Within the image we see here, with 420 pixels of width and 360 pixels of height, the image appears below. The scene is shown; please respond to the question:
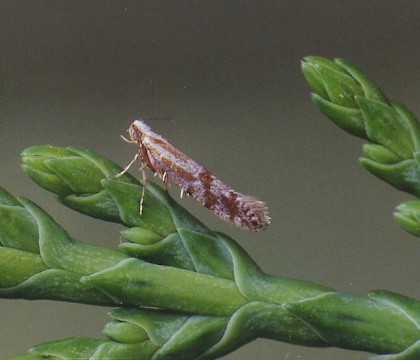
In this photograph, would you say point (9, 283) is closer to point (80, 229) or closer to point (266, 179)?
point (80, 229)

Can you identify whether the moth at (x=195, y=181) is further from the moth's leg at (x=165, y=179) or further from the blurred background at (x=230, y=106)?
the blurred background at (x=230, y=106)

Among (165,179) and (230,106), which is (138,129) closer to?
(165,179)

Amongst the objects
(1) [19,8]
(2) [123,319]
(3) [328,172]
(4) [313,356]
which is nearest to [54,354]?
(2) [123,319]

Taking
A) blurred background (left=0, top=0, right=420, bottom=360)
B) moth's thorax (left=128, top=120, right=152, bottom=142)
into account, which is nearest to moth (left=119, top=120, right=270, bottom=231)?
moth's thorax (left=128, top=120, right=152, bottom=142)

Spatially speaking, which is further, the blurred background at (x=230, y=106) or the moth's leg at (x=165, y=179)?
the blurred background at (x=230, y=106)

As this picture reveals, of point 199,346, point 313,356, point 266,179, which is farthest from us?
point 266,179

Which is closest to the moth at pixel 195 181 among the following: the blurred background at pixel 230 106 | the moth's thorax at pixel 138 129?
the moth's thorax at pixel 138 129

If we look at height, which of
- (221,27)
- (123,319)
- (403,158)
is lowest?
(123,319)
